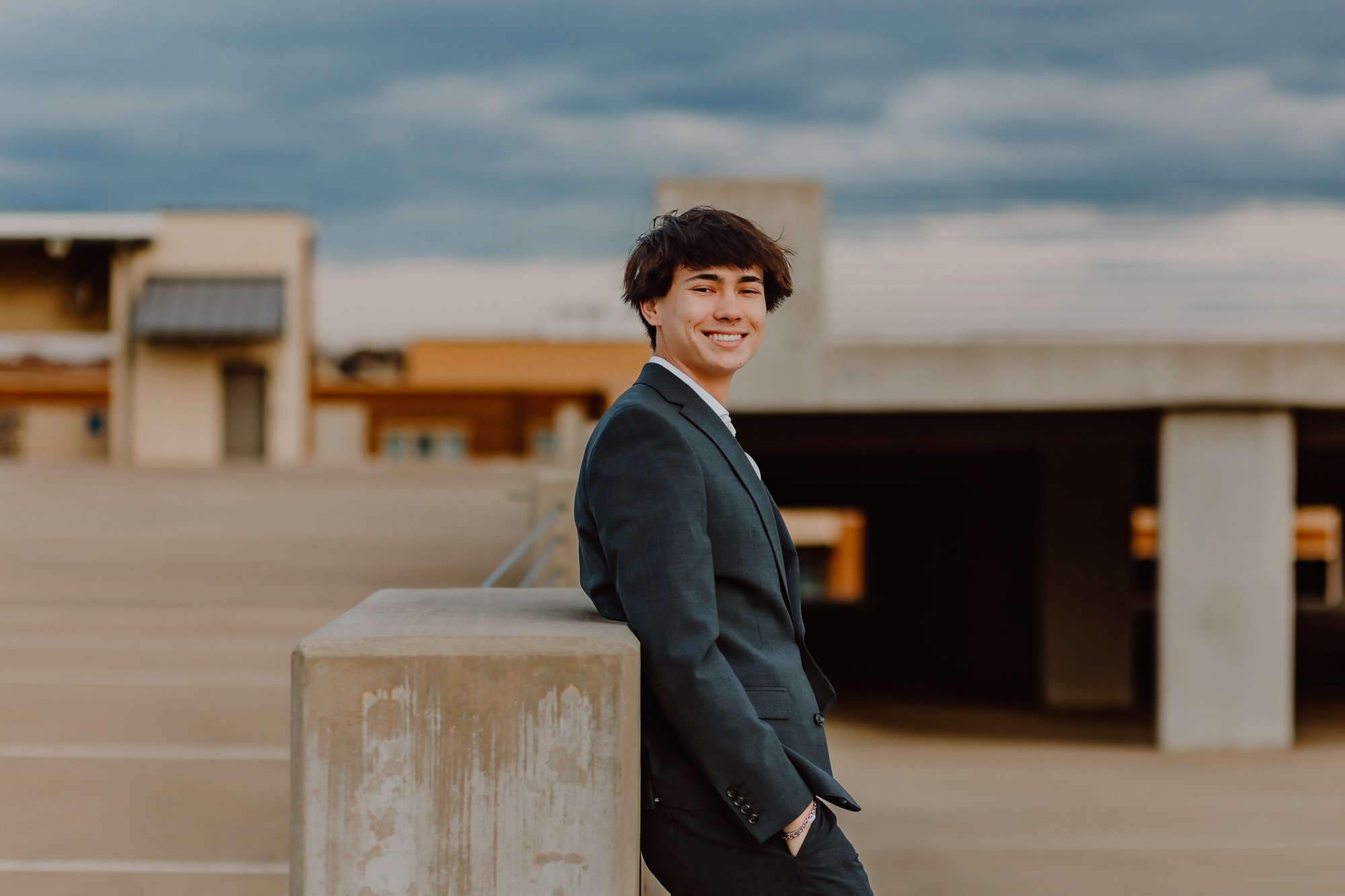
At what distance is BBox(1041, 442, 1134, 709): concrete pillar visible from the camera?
51.4ft

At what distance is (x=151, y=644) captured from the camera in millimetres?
10617

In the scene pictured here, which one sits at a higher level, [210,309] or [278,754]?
[210,309]

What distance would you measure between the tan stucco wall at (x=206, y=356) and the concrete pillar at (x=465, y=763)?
26509 mm

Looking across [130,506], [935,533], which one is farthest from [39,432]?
[935,533]

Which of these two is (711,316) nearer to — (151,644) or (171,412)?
(151,644)

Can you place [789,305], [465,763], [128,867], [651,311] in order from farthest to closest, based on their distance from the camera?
[789,305] < [128,867] < [651,311] < [465,763]

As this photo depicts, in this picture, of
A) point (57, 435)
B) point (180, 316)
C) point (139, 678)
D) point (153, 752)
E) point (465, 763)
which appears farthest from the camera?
point (57, 435)

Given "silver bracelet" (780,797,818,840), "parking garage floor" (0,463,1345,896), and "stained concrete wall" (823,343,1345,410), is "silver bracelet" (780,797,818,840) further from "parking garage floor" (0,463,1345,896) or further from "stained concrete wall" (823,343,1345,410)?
"stained concrete wall" (823,343,1345,410)

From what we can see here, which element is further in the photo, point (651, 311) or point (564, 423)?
point (564, 423)

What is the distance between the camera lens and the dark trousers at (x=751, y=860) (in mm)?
2074

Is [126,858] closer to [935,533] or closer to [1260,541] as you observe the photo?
A: [1260,541]

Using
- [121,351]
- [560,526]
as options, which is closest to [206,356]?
[121,351]

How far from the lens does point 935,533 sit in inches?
927

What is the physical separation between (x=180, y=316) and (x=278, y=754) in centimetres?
2117
